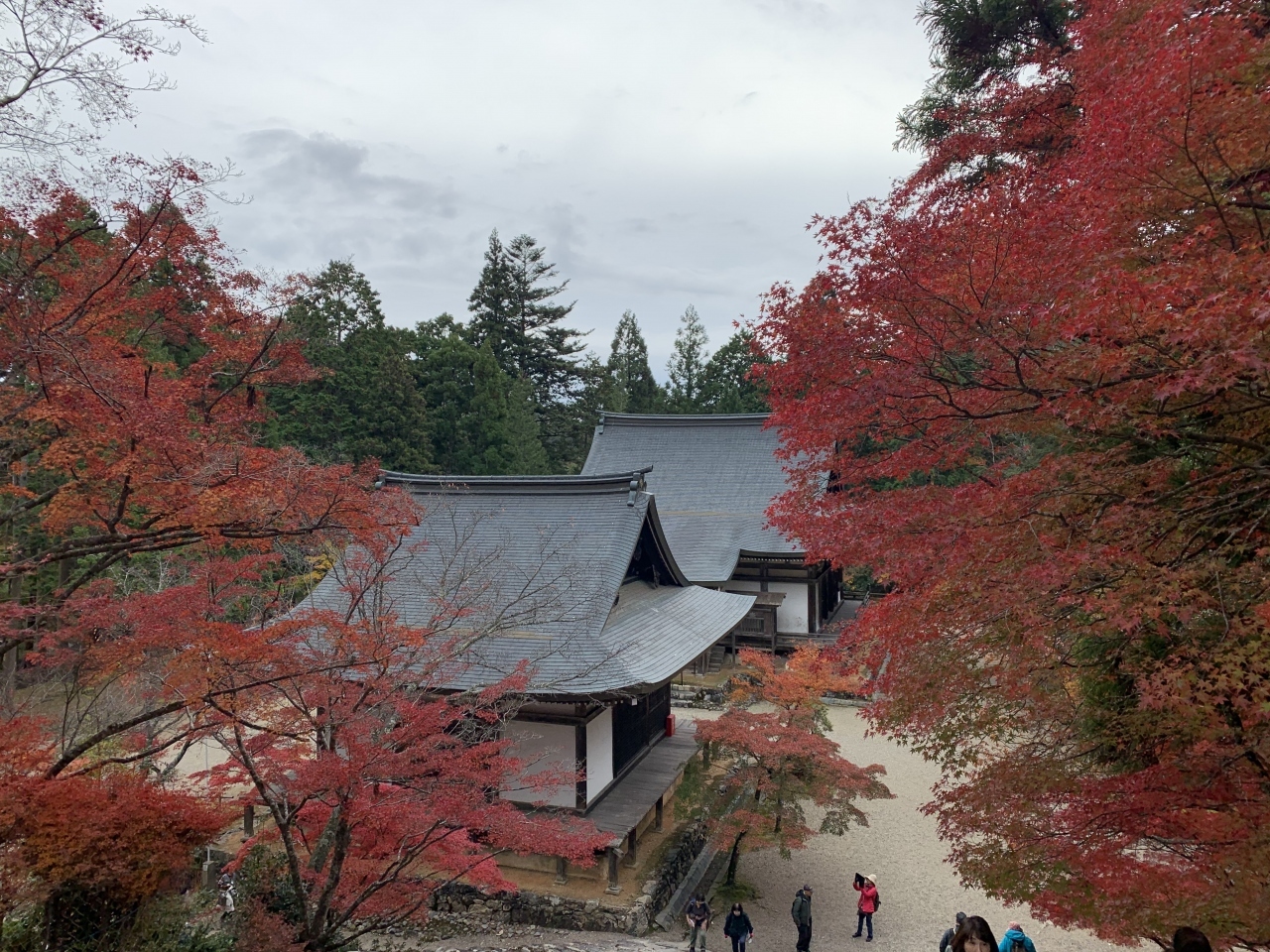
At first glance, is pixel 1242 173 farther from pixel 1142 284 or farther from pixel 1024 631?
pixel 1024 631

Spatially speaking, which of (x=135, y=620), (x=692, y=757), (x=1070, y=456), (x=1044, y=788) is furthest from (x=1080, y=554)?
(x=692, y=757)

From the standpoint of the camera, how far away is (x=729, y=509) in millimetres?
24344

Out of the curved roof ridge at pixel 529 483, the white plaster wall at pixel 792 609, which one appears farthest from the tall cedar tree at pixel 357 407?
the white plaster wall at pixel 792 609

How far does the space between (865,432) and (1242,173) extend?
10.2 ft

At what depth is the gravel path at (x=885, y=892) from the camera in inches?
365

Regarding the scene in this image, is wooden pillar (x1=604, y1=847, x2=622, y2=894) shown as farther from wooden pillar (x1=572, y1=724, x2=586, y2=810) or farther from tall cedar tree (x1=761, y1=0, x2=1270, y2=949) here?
tall cedar tree (x1=761, y1=0, x2=1270, y2=949)

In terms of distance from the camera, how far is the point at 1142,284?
3.38 metres

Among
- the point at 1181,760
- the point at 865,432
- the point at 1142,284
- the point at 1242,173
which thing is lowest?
the point at 1181,760

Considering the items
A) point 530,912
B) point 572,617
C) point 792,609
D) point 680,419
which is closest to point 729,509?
point 792,609

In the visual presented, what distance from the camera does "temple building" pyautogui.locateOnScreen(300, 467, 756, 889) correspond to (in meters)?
9.70

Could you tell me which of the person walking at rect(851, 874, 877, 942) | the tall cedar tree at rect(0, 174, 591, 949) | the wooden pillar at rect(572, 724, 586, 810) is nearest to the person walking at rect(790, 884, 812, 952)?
the person walking at rect(851, 874, 877, 942)

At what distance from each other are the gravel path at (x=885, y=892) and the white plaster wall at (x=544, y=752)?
2760 millimetres

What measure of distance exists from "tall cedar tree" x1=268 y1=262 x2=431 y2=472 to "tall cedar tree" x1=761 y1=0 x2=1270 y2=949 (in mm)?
24840

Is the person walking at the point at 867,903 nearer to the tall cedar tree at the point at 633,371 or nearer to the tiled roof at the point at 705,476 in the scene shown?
the tiled roof at the point at 705,476
